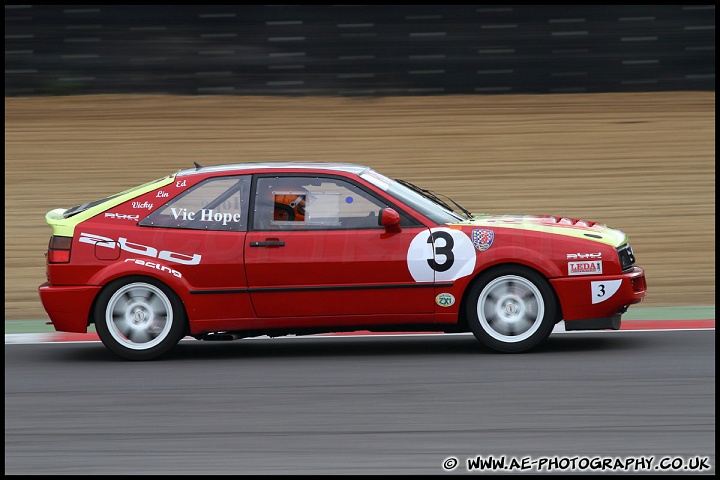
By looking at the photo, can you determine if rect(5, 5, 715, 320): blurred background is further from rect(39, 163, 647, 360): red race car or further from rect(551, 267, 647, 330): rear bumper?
rect(551, 267, 647, 330): rear bumper

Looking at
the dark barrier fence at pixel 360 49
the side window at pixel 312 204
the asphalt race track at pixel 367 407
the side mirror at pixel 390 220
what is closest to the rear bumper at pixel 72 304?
the asphalt race track at pixel 367 407

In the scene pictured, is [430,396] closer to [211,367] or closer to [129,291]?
[211,367]

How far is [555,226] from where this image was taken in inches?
329

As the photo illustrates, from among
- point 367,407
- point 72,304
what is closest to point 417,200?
point 367,407

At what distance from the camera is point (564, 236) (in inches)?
322

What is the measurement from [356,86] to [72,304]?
33.5 feet

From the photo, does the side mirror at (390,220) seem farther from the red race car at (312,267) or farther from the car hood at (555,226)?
the car hood at (555,226)

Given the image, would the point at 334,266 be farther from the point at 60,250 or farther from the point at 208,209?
the point at 60,250

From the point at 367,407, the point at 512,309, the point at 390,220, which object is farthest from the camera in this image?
the point at 512,309

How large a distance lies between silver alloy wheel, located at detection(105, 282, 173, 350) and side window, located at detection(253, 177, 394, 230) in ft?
3.10

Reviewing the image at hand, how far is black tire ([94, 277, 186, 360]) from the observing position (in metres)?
8.27

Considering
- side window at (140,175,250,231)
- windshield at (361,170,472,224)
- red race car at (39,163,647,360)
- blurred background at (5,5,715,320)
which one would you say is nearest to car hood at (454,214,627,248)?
red race car at (39,163,647,360)

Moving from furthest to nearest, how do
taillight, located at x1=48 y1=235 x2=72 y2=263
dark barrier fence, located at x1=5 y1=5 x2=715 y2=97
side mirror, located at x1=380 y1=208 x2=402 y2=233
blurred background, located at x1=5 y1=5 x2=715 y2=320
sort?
dark barrier fence, located at x1=5 y1=5 x2=715 y2=97, blurred background, located at x1=5 y1=5 x2=715 y2=320, taillight, located at x1=48 y1=235 x2=72 y2=263, side mirror, located at x1=380 y1=208 x2=402 y2=233

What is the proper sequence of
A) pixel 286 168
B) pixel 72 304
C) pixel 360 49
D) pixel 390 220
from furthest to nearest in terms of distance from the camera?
pixel 360 49
pixel 286 168
pixel 72 304
pixel 390 220
